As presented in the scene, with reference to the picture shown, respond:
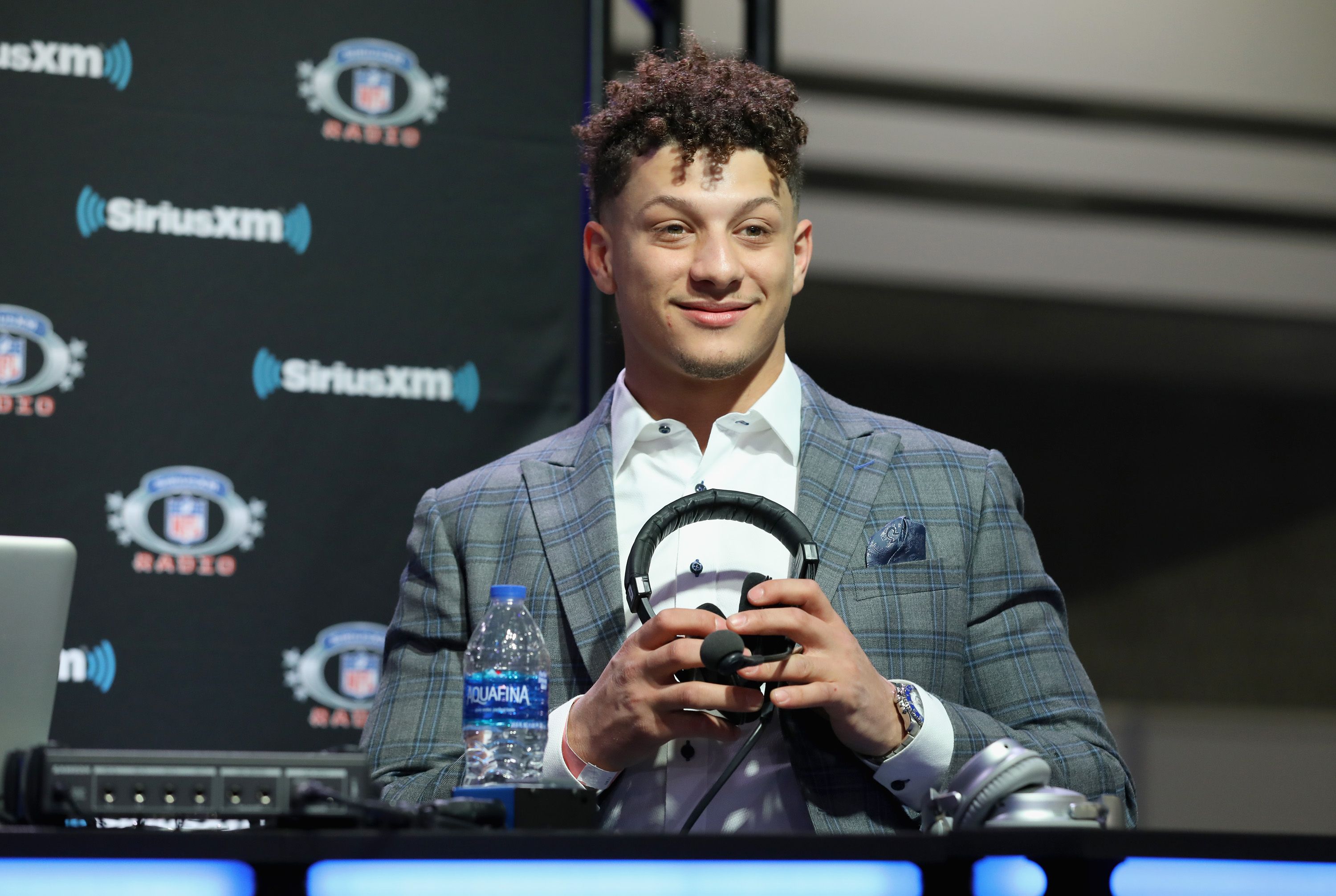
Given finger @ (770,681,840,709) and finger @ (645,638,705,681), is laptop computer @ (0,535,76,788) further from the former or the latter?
finger @ (770,681,840,709)

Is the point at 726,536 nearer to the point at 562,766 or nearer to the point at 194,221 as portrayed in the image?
the point at 562,766

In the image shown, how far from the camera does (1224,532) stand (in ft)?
20.4

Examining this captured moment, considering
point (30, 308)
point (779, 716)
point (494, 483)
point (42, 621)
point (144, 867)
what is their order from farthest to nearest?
point (30, 308) < point (494, 483) < point (779, 716) < point (42, 621) < point (144, 867)

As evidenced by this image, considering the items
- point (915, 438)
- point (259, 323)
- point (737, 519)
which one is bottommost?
point (737, 519)

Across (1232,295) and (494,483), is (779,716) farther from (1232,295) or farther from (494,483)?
(1232,295)

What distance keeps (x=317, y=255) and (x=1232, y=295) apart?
4.11 metres

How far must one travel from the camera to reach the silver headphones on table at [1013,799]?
127 centimetres

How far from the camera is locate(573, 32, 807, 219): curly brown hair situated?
7.12 feet

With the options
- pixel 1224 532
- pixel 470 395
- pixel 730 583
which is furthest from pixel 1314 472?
pixel 730 583

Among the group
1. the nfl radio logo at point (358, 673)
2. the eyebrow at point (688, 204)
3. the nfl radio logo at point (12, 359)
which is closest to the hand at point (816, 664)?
the eyebrow at point (688, 204)

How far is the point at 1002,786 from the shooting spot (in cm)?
131

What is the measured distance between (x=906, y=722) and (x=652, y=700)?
1.15ft

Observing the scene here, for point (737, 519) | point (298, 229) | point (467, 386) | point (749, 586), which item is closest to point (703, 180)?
point (737, 519)

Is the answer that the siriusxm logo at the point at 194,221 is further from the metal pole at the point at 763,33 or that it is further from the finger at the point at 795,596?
the finger at the point at 795,596
